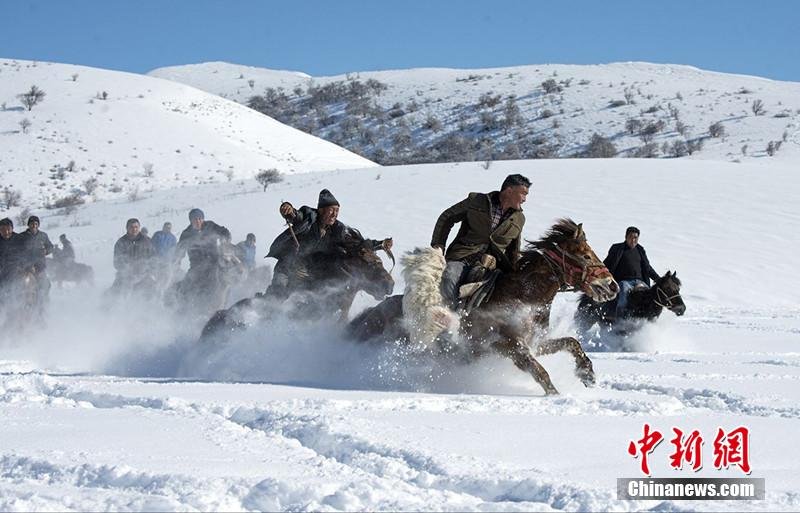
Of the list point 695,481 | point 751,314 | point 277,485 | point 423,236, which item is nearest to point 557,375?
point 695,481

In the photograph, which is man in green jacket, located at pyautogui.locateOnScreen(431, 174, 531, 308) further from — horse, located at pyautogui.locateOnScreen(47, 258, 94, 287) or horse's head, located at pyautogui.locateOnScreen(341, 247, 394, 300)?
horse, located at pyautogui.locateOnScreen(47, 258, 94, 287)

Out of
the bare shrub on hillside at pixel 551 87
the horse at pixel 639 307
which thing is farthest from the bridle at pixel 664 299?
the bare shrub on hillside at pixel 551 87

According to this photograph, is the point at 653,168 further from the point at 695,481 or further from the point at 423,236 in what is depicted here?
the point at 695,481

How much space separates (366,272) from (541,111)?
204ft

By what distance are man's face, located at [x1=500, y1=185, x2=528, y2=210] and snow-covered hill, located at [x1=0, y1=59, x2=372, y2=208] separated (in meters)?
34.3

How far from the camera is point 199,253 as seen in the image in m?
12.9

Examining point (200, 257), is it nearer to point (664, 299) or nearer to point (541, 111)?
point (664, 299)

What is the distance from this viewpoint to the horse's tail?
7.95 metres

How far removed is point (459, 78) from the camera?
87250mm

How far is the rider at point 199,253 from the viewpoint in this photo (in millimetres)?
12719

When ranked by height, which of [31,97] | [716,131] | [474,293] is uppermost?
[31,97]

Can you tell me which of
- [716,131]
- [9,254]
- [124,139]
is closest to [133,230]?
[9,254]

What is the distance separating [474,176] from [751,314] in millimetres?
18287

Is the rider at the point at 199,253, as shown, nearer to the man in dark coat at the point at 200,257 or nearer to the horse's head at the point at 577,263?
the man in dark coat at the point at 200,257
